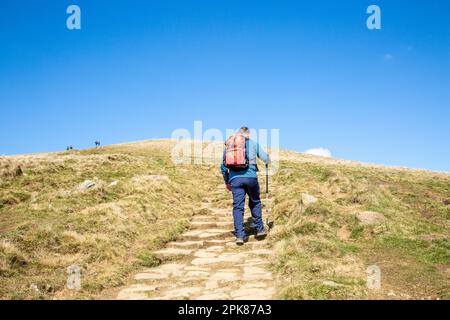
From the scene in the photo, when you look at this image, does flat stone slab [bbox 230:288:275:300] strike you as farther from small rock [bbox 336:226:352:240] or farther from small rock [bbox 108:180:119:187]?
small rock [bbox 108:180:119:187]

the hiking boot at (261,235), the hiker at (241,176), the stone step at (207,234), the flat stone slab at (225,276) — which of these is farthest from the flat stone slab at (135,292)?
the hiking boot at (261,235)

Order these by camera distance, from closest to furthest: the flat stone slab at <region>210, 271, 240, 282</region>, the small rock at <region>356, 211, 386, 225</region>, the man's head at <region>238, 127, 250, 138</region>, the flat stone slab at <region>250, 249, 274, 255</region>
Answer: the flat stone slab at <region>210, 271, 240, 282</region>
the flat stone slab at <region>250, 249, 274, 255</region>
the small rock at <region>356, 211, 386, 225</region>
the man's head at <region>238, 127, 250, 138</region>

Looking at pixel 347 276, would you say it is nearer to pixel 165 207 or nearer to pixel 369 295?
pixel 369 295

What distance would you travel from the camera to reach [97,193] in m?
14.0

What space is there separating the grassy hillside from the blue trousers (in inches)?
26.9

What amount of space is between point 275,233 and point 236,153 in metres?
2.31

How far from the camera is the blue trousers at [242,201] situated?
394 inches

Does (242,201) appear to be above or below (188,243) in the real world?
above

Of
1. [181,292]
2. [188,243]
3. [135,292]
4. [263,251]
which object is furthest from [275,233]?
[135,292]

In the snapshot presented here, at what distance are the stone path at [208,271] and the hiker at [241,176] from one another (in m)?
0.46

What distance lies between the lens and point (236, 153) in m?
10.0

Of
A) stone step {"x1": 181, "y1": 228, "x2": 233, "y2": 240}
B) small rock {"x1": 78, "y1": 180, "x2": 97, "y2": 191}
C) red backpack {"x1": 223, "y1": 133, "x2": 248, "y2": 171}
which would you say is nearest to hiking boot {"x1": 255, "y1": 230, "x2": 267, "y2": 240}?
stone step {"x1": 181, "y1": 228, "x2": 233, "y2": 240}

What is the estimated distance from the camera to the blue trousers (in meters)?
10.0

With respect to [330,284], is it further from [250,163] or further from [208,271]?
[250,163]
